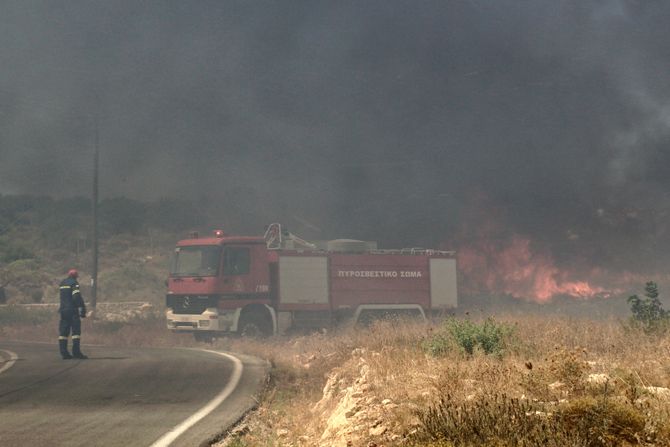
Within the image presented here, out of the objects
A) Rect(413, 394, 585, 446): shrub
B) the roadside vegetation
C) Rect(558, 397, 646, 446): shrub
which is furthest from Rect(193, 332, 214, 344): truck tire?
Rect(558, 397, 646, 446): shrub

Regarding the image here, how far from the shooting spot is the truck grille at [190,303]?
20.4m

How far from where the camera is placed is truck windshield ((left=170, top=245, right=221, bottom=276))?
813 inches

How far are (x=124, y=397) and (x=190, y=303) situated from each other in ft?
35.1

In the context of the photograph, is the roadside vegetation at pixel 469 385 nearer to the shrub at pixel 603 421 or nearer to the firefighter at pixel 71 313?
the shrub at pixel 603 421

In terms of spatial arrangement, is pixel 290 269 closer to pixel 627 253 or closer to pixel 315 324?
pixel 315 324

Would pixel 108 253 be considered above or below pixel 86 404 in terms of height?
above

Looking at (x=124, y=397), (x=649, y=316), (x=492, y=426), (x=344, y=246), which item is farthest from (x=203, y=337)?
(x=492, y=426)

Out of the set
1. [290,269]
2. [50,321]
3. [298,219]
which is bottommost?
[50,321]

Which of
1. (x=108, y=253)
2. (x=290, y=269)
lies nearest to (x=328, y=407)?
(x=290, y=269)

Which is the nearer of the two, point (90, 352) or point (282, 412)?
point (282, 412)

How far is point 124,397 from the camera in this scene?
32.9 ft

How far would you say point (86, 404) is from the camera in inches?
370

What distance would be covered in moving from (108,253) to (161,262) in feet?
15.2

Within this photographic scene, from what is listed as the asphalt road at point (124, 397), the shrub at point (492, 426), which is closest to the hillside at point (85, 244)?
the asphalt road at point (124, 397)
